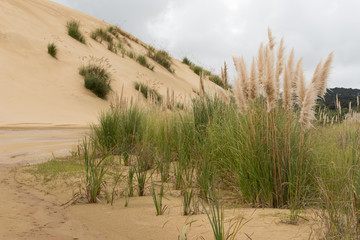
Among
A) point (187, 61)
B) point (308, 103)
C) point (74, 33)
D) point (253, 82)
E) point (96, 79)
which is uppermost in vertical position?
point (187, 61)

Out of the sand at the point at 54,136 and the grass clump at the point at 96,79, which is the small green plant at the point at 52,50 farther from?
the grass clump at the point at 96,79

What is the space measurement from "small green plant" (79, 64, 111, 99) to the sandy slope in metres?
0.28

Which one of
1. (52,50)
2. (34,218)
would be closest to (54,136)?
(34,218)

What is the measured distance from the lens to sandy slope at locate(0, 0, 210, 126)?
34.6 ft

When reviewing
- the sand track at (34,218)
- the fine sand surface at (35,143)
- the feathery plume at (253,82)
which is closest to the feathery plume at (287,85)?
the feathery plume at (253,82)

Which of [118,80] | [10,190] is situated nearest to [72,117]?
[118,80]

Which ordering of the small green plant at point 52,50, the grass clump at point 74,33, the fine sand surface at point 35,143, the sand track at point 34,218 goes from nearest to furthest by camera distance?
1. the sand track at point 34,218
2. the fine sand surface at point 35,143
3. the small green plant at point 52,50
4. the grass clump at point 74,33

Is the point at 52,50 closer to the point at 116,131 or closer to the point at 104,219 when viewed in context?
the point at 116,131

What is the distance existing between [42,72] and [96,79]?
208 cm

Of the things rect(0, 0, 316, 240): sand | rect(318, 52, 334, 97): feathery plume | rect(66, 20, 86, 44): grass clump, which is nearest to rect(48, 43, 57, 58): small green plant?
rect(0, 0, 316, 240): sand

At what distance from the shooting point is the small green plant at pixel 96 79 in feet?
41.8

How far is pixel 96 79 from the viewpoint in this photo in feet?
41.7

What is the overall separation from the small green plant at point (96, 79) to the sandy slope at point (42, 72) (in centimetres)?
28

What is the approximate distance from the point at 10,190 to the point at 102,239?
1704mm
